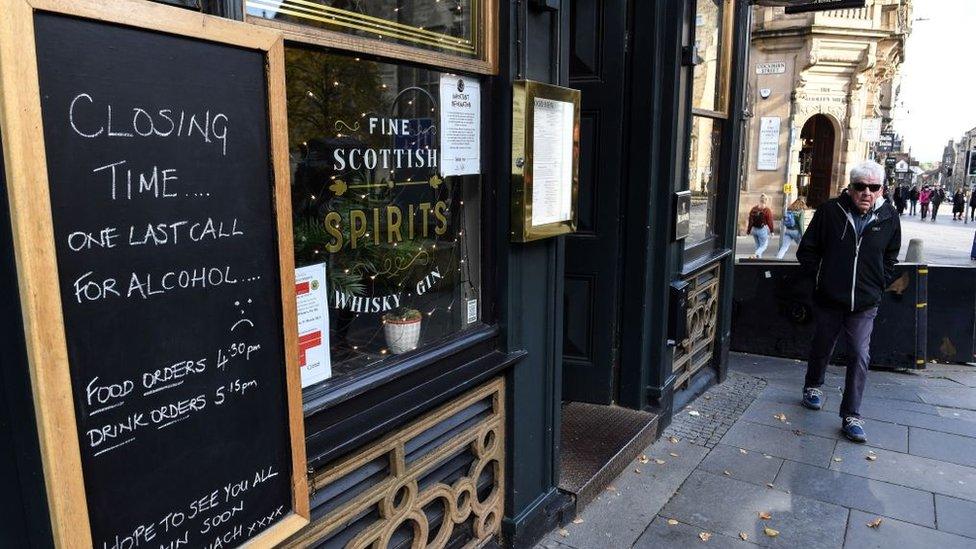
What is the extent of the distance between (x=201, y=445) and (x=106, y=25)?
1.01 meters

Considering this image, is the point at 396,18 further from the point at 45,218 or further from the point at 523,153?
the point at 45,218

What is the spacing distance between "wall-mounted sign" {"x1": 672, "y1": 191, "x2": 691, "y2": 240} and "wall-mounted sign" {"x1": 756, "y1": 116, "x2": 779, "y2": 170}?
1594 cm

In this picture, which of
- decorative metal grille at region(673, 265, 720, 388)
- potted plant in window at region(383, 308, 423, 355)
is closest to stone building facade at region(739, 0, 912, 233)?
decorative metal grille at region(673, 265, 720, 388)

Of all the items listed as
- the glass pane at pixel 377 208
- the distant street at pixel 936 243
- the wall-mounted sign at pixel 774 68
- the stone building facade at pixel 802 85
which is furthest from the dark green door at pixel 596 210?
the wall-mounted sign at pixel 774 68

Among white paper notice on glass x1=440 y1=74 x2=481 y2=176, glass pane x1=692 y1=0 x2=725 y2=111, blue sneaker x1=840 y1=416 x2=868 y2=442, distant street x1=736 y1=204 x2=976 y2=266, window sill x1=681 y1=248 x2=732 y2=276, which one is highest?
glass pane x1=692 y1=0 x2=725 y2=111

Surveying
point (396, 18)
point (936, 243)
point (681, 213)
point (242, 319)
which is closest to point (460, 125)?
point (396, 18)

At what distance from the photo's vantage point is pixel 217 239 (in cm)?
165

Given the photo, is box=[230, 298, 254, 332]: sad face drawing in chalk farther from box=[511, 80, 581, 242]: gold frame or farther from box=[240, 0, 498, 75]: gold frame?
box=[511, 80, 581, 242]: gold frame

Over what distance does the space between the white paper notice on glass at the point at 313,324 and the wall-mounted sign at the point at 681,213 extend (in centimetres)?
316

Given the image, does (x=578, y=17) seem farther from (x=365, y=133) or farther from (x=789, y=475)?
(x=789, y=475)

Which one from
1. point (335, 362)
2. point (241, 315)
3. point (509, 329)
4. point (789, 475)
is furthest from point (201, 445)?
point (789, 475)

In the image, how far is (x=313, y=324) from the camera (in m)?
2.28

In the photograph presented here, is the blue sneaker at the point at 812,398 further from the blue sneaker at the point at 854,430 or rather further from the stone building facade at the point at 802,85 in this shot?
the stone building facade at the point at 802,85

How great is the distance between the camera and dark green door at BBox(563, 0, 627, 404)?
455 centimetres
